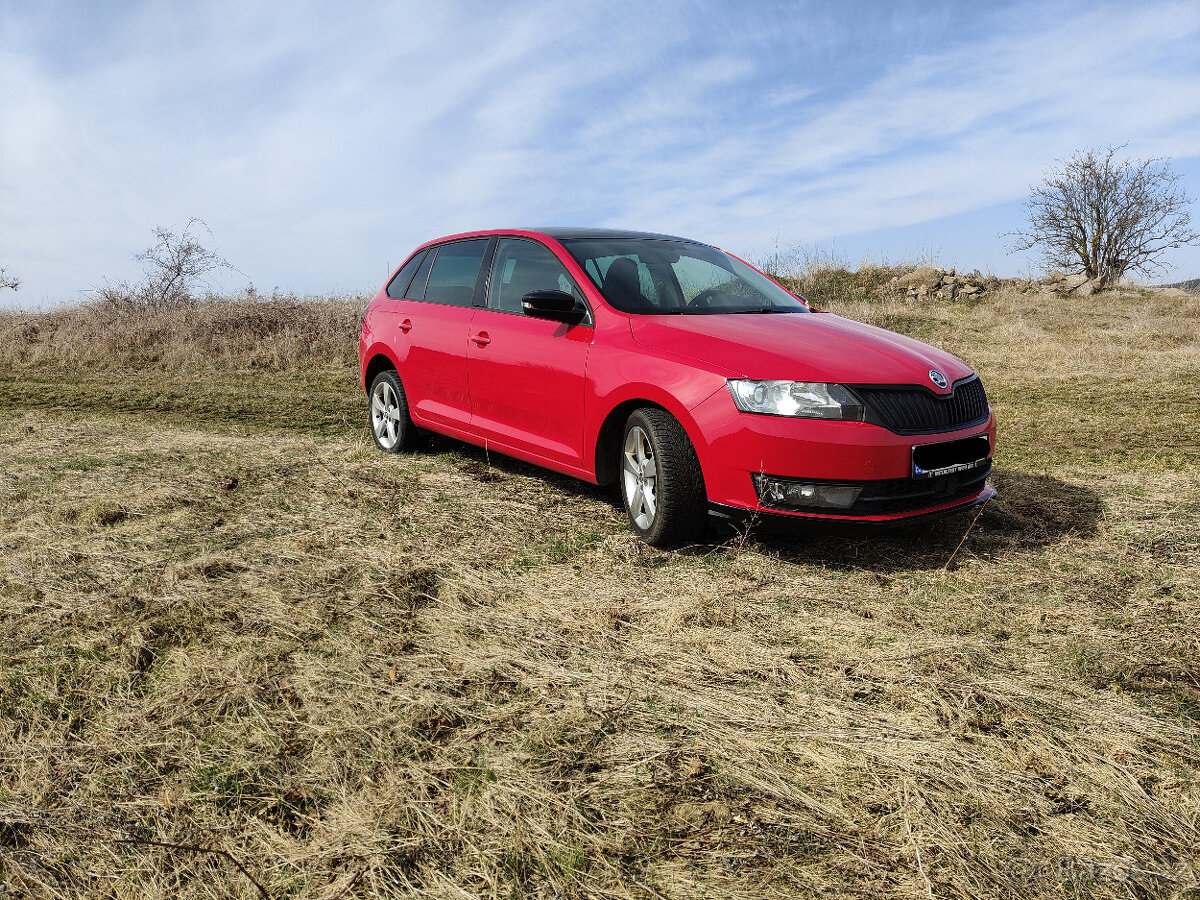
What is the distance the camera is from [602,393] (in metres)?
4.53

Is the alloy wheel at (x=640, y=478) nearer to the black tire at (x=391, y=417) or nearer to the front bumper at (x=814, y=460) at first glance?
the front bumper at (x=814, y=460)

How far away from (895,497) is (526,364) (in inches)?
91.6

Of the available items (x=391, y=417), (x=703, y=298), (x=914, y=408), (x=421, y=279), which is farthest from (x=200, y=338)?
(x=914, y=408)

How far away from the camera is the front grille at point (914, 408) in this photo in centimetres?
388

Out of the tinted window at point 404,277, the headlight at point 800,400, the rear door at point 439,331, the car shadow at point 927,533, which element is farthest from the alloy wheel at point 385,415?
the headlight at point 800,400

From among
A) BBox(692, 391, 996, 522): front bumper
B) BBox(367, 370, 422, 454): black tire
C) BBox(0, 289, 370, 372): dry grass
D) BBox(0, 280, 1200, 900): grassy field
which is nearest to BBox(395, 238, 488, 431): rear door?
BBox(367, 370, 422, 454): black tire

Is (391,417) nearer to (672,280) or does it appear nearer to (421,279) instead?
(421,279)

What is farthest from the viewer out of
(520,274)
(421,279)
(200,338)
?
(200,338)

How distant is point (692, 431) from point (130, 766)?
266 cm

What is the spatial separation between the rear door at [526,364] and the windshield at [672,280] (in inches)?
8.2

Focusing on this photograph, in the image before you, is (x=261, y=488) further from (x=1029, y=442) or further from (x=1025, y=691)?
(x=1029, y=442)

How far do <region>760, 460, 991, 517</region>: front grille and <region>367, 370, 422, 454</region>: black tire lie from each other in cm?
353

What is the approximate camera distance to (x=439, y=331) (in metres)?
5.97

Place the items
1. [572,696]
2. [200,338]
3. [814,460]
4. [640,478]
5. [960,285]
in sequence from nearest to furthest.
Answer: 1. [572,696]
2. [814,460]
3. [640,478]
4. [200,338]
5. [960,285]
